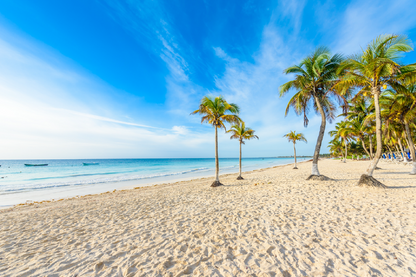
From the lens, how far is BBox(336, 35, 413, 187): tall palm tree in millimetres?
→ 7996

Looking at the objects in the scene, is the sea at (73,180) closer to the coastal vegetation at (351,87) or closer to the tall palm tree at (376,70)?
the coastal vegetation at (351,87)

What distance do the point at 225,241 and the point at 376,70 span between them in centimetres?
1110

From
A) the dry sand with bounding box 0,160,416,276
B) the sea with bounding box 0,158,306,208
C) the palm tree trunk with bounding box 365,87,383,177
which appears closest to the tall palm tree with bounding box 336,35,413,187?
the palm tree trunk with bounding box 365,87,383,177

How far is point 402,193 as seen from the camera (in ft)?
22.9

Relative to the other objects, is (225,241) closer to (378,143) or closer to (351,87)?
(378,143)

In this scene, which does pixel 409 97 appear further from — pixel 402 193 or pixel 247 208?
pixel 247 208

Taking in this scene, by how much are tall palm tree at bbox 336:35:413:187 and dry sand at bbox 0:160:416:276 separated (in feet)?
10.7

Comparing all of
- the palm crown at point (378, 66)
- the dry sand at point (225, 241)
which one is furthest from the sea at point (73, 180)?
the palm crown at point (378, 66)

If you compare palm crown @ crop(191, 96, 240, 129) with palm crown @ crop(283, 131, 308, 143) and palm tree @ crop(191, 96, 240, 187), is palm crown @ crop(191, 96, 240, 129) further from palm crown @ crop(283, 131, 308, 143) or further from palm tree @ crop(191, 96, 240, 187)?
palm crown @ crop(283, 131, 308, 143)

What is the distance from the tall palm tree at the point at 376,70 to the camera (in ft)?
26.2

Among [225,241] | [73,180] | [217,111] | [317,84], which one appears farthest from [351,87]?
[73,180]

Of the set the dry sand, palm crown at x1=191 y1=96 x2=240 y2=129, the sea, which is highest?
palm crown at x1=191 y1=96 x2=240 y2=129

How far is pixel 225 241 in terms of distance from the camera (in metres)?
3.74

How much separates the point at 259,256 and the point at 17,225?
779 centimetres
